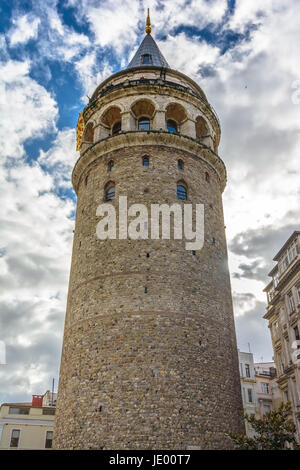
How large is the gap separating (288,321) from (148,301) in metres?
14.0

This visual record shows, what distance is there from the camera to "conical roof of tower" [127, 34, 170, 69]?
27266 mm

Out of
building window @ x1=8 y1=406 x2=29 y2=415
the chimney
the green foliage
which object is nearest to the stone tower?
the green foliage

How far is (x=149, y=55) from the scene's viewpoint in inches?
1103

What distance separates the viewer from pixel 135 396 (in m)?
16.3

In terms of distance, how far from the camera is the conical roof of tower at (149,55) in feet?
89.5

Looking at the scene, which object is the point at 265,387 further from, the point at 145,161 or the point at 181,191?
the point at 145,161

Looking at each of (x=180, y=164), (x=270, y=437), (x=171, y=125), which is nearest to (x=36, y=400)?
(x=180, y=164)

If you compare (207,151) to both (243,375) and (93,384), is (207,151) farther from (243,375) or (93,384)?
(243,375)

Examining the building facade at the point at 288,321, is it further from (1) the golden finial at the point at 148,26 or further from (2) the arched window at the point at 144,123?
(1) the golden finial at the point at 148,26

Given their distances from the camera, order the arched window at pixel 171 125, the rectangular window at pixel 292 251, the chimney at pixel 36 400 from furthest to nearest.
→ 1. the chimney at pixel 36 400
2. the rectangular window at pixel 292 251
3. the arched window at pixel 171 125

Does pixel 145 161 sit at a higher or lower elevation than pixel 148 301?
higher

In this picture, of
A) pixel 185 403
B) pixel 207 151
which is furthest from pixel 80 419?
pixel 207 151

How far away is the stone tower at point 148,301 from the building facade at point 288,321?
732cm

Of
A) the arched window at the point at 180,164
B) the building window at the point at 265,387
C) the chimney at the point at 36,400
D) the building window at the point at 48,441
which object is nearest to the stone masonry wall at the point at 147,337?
the arched window at the point at 180,164
